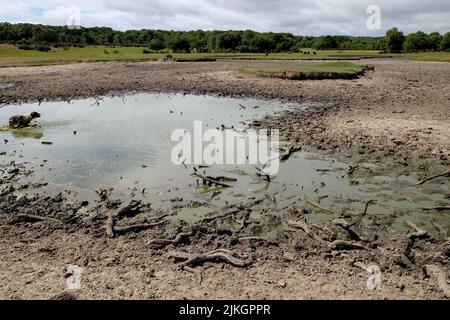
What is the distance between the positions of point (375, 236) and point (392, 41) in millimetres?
164383

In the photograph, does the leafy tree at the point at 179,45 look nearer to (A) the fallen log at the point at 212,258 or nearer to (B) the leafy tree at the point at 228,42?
(B) the leafy tree at the point at 228,42

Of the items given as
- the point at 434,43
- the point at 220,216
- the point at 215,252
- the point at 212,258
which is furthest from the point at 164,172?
the point at 434,43

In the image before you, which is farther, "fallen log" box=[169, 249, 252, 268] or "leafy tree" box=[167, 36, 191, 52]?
"leafy tree" box=[167, 36, 191, 52]

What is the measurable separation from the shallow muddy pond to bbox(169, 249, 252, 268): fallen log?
2840mm

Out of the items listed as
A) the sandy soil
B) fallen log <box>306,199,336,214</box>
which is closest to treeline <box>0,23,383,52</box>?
the sandy soil

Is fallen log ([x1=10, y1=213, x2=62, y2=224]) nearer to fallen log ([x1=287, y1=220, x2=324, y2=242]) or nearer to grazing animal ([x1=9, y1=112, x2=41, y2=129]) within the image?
fallen log ([x1=287, y1=220, x2=324, y2=242])

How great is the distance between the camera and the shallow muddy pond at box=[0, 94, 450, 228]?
14.5 meters

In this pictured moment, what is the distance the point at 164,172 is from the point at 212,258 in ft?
26.3

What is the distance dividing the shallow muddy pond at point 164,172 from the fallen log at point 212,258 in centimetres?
284

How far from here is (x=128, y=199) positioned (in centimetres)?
1465

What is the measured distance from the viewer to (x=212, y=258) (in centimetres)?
1038

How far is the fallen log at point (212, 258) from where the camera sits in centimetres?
1012

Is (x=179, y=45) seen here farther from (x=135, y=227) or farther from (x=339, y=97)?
(x=135, y=227)
